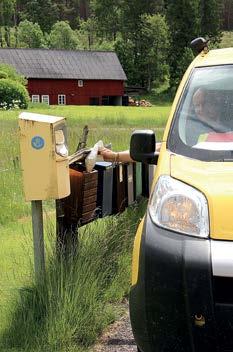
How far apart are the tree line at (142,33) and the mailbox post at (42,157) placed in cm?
8741

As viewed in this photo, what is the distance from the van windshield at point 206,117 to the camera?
12.7ft

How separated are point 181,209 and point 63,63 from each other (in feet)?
256

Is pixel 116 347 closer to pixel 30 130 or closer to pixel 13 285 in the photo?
pixel 13 285

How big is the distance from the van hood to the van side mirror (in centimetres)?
42

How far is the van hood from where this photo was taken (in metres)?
3.14

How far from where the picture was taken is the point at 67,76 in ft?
253

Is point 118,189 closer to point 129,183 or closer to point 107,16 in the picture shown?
point 129,183

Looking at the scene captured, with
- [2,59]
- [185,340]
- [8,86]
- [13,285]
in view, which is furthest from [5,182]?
[2,59]

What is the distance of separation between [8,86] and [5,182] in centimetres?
4901

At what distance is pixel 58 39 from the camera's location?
113000 millimetres

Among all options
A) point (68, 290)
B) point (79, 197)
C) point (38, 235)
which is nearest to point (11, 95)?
point (79, 197)

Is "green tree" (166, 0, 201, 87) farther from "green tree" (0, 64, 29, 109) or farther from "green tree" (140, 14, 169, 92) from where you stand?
"green tree" (0, 64, 29, 109)

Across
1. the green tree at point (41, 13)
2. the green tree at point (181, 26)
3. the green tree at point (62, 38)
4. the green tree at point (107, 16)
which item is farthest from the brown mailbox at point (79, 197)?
the green tree at point (41, 13)

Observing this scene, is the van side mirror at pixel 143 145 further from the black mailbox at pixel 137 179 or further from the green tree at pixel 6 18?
the green tree at pixel 6 18
